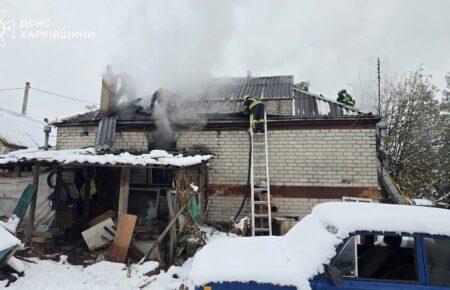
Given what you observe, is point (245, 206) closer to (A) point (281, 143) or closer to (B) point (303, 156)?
(A) point (281, 143)

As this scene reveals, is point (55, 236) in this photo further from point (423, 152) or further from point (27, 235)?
point (423, 152)

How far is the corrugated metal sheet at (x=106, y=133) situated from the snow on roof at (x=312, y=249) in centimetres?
727

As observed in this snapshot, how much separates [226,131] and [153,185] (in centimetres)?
319

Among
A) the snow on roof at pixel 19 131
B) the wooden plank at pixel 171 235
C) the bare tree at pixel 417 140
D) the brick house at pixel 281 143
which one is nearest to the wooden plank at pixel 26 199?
the brick house at pixel 281 143

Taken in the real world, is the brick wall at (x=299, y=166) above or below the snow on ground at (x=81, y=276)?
above

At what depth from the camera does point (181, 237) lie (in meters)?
6.84

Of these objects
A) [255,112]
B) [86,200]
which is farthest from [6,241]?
[255,112]

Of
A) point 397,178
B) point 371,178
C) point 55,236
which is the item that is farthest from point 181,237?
point 397,178

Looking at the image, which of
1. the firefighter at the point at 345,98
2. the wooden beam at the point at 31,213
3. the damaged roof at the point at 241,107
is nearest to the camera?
the wooden beam at the point at 31,213

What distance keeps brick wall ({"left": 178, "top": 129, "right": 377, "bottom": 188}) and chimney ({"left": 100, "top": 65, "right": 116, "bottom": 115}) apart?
3.86 metres

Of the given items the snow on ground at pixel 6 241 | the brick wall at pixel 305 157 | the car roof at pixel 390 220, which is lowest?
the snow on ground at pixel 6 241

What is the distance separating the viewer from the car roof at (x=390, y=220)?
2.75 m

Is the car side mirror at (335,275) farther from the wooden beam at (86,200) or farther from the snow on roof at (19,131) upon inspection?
the snow on roof at (19,131)

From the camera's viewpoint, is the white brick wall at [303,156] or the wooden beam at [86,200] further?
the wooden beam at [86,200]
